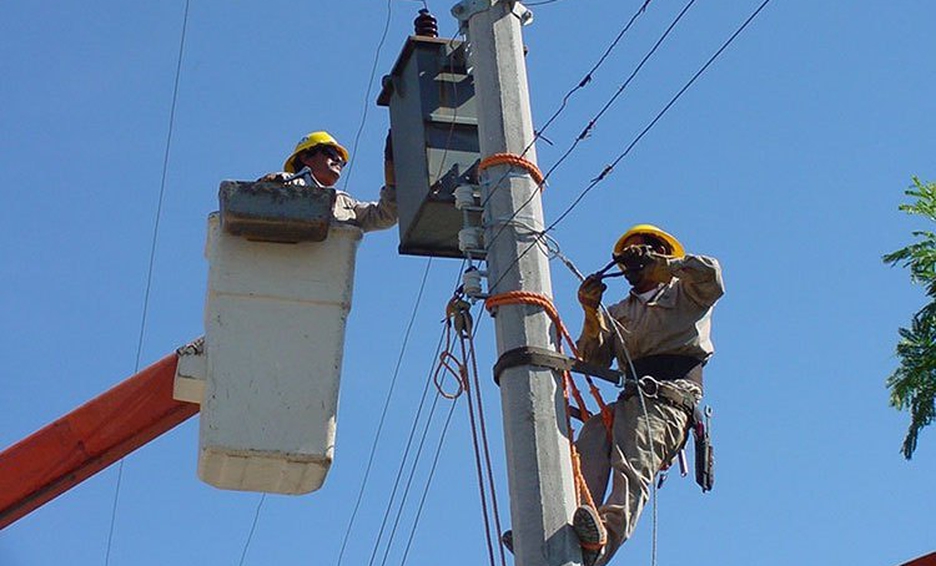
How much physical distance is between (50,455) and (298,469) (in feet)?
6.46

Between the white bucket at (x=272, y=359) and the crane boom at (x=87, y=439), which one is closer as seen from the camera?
the white bucket at (x=272, y=359)

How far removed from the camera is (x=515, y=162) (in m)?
6.67

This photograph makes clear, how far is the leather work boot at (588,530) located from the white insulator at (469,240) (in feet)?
3.87

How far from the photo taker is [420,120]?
745 centimetres

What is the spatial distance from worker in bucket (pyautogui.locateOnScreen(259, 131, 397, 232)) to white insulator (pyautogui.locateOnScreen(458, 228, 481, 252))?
1236 millimetres

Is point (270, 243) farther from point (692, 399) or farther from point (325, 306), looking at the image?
point (692, 399)

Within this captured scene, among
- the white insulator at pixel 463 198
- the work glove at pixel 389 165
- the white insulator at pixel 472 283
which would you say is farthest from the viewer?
the work glove at pixel 389 165

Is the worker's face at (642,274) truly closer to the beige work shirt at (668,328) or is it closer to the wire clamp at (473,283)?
the beige work shirt at (668,328)

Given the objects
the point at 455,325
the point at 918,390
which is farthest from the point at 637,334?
the point at 918,390

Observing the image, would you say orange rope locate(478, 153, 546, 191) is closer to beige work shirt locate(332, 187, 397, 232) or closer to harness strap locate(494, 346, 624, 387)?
harness strap locate(494, 346, 624, 387)

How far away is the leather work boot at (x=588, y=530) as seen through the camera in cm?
591

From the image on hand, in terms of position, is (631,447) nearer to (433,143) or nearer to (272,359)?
(272,359)

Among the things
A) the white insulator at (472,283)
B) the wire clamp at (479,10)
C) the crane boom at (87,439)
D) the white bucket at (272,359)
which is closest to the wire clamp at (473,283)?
the white insulator at (472,283)

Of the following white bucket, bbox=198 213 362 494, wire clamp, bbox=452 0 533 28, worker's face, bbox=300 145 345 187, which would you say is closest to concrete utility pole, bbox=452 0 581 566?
wire clamp, bbox=452 0 533 28
